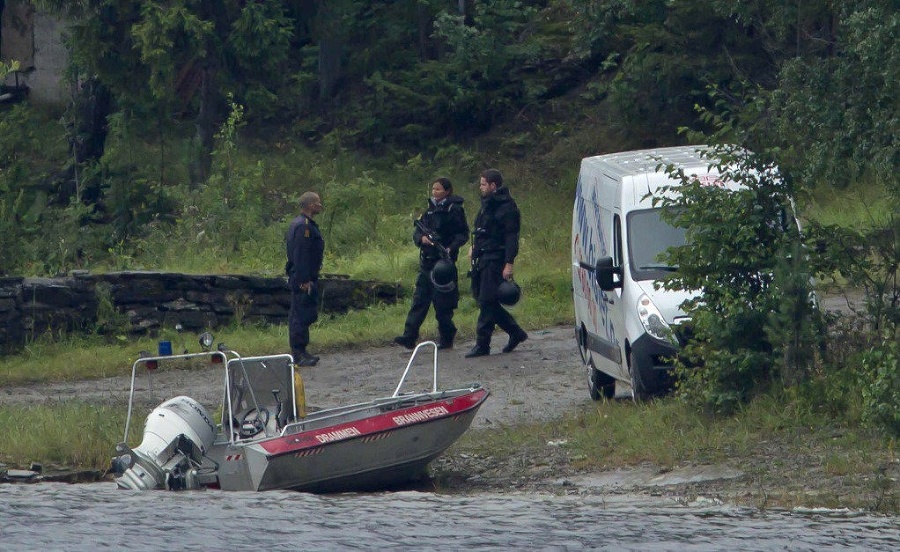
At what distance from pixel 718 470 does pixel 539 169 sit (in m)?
17.2

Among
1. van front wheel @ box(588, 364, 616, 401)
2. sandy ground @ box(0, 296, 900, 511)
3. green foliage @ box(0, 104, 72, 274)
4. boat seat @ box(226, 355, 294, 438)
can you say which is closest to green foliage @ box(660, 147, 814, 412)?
sandy ground @ box(0, 296, 900, 511)

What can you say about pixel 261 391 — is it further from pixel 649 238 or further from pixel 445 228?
pixel 445 228

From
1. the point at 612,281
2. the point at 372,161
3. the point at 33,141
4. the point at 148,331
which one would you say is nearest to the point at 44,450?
the point at 612,281

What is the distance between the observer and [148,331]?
56.4ft

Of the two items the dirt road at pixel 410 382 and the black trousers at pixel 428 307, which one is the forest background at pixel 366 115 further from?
the black trousers at pixel 428 307

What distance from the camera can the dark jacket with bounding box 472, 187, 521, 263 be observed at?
1481 cm

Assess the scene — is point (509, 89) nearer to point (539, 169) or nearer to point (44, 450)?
point (539, 169)

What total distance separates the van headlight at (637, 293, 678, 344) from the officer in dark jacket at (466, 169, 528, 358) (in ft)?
11.2

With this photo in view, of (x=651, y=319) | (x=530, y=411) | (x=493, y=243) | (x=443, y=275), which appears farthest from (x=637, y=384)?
(x=443, y=275)

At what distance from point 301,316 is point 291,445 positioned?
19.6ft

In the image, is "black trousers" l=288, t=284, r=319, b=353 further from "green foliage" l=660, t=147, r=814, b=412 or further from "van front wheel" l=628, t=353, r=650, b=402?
"green foliage" l=660, t=147, r=814, b=412

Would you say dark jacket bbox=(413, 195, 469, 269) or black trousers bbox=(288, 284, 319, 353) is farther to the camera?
dark jacket bbox=(413, 195, 469, 269)

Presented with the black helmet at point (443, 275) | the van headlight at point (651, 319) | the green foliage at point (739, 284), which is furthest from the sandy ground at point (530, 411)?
the van headlight at point (651, 319)

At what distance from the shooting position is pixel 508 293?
14727 millimetres
